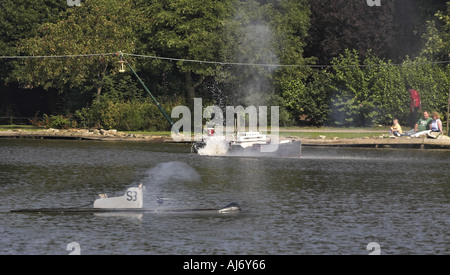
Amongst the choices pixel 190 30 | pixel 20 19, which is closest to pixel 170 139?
pixel 190 30

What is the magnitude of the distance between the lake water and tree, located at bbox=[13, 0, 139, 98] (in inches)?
890

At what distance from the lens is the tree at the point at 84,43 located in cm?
7286

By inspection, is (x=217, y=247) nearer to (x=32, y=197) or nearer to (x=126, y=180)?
(x=32, y=197)

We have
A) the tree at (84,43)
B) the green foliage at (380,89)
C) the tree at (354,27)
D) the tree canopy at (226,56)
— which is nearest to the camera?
the green foliage at (380,89)

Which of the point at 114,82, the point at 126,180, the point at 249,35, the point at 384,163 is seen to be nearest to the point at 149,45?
the point at 114,82

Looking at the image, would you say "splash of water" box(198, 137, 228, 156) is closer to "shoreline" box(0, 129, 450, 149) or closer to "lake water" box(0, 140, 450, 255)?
"lake water" box(0, 140, 450, 255)

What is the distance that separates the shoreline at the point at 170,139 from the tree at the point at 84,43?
6.31 m

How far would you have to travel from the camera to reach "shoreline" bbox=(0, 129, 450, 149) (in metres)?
56.2

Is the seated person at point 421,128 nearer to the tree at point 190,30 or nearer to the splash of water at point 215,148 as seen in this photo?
the splash of water at point 215,148

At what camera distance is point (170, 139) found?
2461 inches

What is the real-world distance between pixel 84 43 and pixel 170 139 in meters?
16.5

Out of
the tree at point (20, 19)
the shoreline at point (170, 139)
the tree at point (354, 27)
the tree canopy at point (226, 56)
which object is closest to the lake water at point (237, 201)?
the shoreline at point (170, 139)

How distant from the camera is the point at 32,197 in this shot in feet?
98.9

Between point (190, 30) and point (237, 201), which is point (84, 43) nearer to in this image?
point (190, 30)
